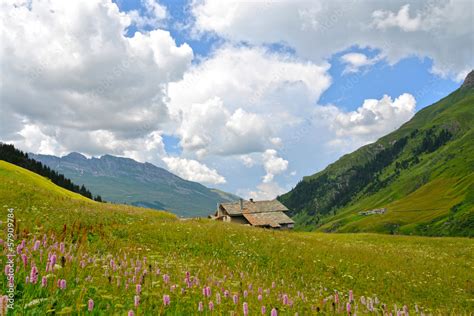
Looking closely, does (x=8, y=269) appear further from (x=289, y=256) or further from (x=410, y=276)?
(x=410, y=276)

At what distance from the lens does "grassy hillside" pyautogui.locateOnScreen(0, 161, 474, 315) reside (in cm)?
543

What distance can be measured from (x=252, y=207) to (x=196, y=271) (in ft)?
303

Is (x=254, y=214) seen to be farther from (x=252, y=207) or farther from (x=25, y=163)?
(x=25, y=163)

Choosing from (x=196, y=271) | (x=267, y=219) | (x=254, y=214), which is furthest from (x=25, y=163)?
(x=196, y=271)

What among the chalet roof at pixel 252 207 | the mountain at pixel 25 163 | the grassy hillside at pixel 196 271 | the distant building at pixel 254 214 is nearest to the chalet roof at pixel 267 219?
the distant building at pixel 254 214

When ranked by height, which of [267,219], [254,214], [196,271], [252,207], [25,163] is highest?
[25,163]

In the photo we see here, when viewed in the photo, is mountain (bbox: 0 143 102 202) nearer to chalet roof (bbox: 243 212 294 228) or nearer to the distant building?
the distant building

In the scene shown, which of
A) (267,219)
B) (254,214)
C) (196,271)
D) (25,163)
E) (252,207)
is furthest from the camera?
(25,163)

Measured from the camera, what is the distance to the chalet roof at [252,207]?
94.2 m

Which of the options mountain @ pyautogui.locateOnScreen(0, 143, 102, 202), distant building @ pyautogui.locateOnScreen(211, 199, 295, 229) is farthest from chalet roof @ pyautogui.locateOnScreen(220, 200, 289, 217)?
mountain @ pyautogui.locateOnScreen(0, 143, 102, 202)

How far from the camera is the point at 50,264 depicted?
17.6 ft

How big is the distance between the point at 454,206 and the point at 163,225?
190 m

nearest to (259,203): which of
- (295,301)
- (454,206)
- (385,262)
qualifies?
(385,262)

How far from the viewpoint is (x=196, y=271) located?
9.20 meters
